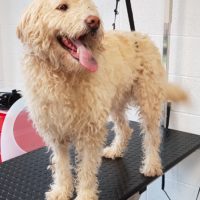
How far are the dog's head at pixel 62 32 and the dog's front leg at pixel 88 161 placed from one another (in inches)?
11.0

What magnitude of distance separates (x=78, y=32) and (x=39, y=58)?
187 mm

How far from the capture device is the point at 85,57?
43.9 inches

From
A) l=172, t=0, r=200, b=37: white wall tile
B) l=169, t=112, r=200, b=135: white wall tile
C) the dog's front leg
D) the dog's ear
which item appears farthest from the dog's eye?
l=169, t=112, r=200, b=135: white wall tile

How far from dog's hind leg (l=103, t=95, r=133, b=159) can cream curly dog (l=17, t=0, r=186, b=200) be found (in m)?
0.13

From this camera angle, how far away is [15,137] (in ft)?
7.14

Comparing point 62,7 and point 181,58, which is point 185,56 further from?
A: point 62,7

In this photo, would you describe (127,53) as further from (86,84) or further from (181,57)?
(181,57)

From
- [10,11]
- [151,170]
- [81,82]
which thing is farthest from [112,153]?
[10,11]

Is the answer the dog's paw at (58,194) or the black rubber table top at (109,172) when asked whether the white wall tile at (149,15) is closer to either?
the black rubber table top at (109,172)

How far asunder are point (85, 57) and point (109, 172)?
0.68 meters

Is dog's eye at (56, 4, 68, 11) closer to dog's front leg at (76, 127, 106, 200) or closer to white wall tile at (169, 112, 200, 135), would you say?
dog's front leg at (76, 127, 106, 200)

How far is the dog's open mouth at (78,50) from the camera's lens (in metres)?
1.11

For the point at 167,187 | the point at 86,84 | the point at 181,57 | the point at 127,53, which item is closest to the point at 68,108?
the point at 86,84

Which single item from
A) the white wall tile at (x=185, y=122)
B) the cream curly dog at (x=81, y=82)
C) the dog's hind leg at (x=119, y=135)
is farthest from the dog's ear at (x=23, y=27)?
the white wall tile at (x=185, y=122)
